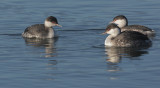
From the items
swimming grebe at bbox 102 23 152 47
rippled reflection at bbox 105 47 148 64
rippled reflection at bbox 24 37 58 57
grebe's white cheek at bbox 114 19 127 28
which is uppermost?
grebe's white cheek at bbox 114 19 127 28

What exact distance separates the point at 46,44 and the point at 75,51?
2669mm

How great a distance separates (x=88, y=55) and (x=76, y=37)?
407 centimetres

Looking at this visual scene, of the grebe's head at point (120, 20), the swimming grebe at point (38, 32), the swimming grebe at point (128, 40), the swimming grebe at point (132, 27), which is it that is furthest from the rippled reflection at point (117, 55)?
the grebe's head at point (120, 20)

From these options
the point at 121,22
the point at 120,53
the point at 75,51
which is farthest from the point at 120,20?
the point at 75,51

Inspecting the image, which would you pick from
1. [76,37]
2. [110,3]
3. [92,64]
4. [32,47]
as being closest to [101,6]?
[110,3]

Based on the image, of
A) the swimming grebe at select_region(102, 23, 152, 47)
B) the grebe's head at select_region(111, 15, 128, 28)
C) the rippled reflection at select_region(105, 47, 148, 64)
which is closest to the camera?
the rippled reflection at select_region(105, 47, 148, 64)

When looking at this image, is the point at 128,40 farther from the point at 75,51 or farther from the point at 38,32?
the point at 38,32

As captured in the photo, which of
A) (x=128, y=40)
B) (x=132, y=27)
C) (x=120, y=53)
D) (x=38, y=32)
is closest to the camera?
(x=120, y=53)

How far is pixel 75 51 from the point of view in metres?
19.3

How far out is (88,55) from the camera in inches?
730

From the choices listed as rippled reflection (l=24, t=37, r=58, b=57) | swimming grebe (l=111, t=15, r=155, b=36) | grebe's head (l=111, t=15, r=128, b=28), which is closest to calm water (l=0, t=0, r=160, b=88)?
rippled reflection (l=24, t=37, r=58, b=57)

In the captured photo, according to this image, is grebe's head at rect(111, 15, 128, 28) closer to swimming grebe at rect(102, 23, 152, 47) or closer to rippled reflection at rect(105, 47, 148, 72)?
swimming grebe at rect(102, 23, 152, 47)

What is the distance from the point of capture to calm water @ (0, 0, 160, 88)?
48.5 feet

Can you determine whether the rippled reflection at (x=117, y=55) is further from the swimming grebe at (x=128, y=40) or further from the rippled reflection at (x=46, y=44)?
the rippled reflection at (x=46, y=44)
